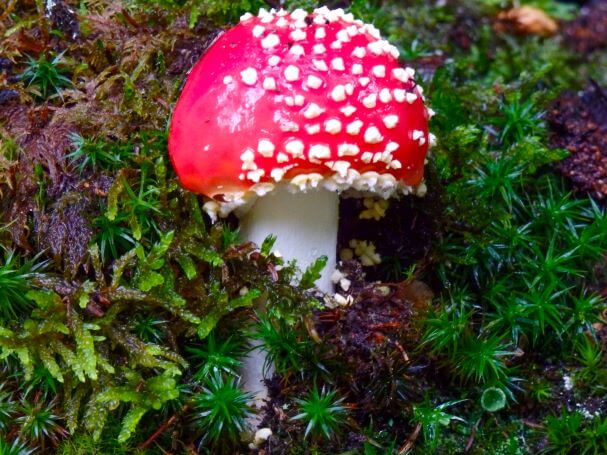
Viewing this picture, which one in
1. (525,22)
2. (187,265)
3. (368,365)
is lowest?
(368,365)

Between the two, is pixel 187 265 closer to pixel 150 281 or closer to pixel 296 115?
pixel 150 281

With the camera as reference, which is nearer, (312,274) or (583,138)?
(312,274)

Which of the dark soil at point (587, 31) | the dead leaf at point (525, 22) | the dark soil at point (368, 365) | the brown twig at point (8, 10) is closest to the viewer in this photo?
the dark soil at point (368, 365)

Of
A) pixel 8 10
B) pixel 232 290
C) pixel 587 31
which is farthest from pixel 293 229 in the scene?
pixel 587 31

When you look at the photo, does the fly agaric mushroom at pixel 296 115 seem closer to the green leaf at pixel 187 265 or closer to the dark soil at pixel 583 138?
the green leaf at pixel 187 265

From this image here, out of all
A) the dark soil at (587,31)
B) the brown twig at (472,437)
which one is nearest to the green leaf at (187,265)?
the brown twig at (472,437)

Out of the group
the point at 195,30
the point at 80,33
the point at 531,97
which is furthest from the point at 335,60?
the point at 531,97
